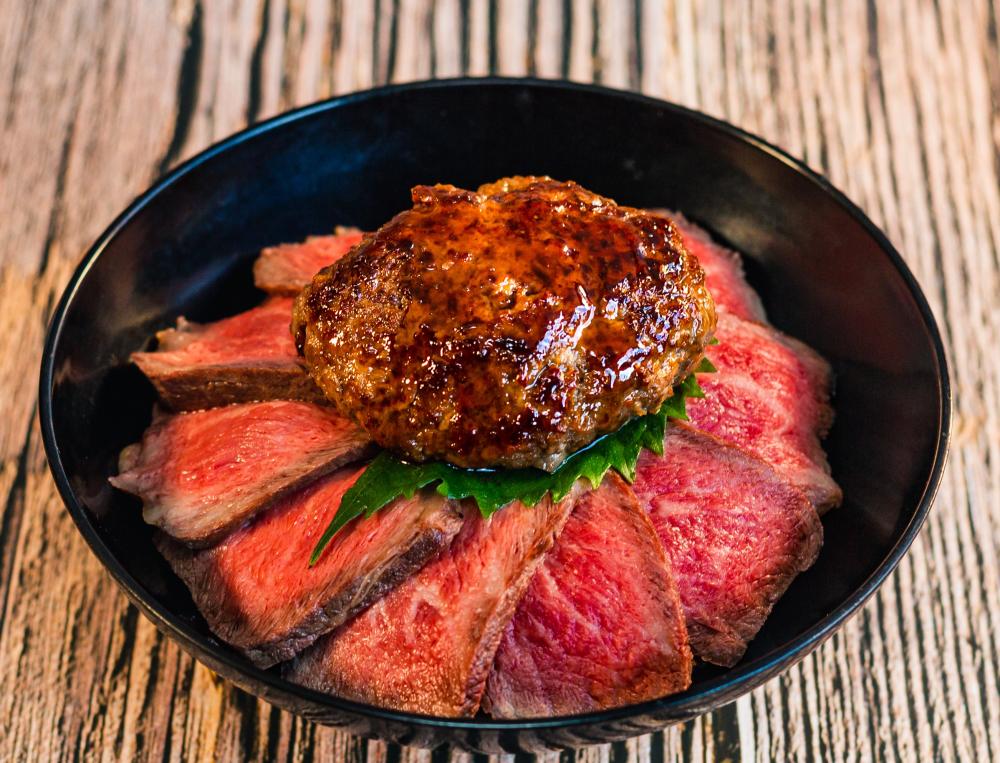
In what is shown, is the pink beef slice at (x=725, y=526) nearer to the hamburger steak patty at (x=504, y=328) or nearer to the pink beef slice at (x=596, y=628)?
the pink beef slice at (x=596, y=628)

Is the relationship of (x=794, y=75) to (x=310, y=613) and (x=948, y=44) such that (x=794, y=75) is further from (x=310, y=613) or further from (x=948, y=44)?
(x=310, y=613)

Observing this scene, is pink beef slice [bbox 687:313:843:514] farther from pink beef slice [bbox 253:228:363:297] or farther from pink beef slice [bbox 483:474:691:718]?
pink beef slice [bbox 253:228:363:297]

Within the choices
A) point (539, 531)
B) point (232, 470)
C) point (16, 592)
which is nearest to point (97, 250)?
point (232, 470)

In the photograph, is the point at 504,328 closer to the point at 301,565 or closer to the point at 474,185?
the point at 301,565

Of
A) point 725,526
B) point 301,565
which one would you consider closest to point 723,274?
point 725,526

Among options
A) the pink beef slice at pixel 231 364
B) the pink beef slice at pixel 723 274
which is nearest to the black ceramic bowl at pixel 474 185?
the pink beef slice at pixel 723 274
